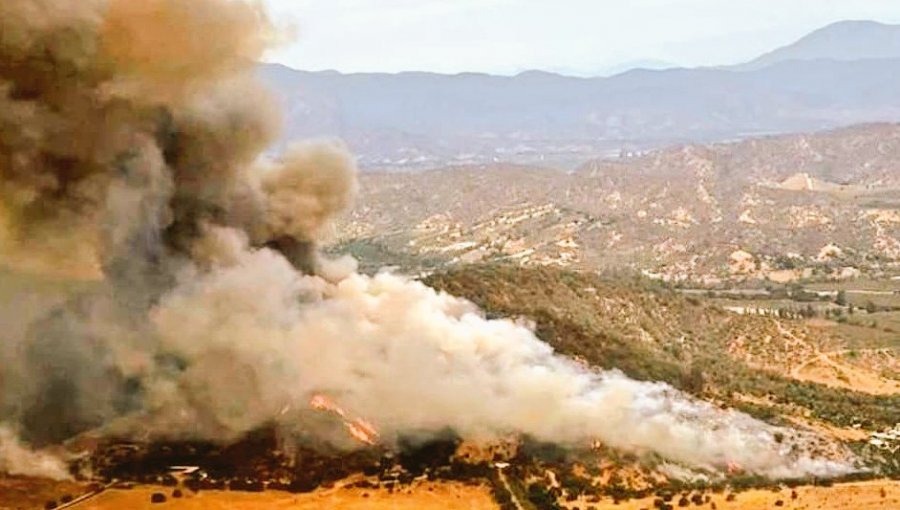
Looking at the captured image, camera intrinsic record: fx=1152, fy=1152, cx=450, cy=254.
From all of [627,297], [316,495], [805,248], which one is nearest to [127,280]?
[316,495]

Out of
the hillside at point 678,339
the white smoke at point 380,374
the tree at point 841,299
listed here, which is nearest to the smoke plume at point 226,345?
the white smoke at point 380,374

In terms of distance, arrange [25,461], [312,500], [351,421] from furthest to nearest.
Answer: [351,421] → [25,461] → [312,500]

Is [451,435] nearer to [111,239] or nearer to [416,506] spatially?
[416,506]

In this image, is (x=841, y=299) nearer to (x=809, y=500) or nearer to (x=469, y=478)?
(x=809, y=500)

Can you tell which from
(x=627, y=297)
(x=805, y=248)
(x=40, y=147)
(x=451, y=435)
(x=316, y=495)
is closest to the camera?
(x=40, y=147)

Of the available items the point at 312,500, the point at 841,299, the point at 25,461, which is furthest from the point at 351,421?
the point at 841,299

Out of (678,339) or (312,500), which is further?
(678,339)

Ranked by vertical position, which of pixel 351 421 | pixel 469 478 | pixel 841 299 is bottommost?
pixel 841 299

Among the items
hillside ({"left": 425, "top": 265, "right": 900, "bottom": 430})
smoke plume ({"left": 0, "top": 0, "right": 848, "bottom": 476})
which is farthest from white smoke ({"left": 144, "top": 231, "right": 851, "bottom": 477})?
hillside ({"left": 425, "top": 265, "right": 900, "bottom": 430})

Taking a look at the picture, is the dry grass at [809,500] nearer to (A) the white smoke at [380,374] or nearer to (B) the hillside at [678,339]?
(A) the white smoke at [380,374]
